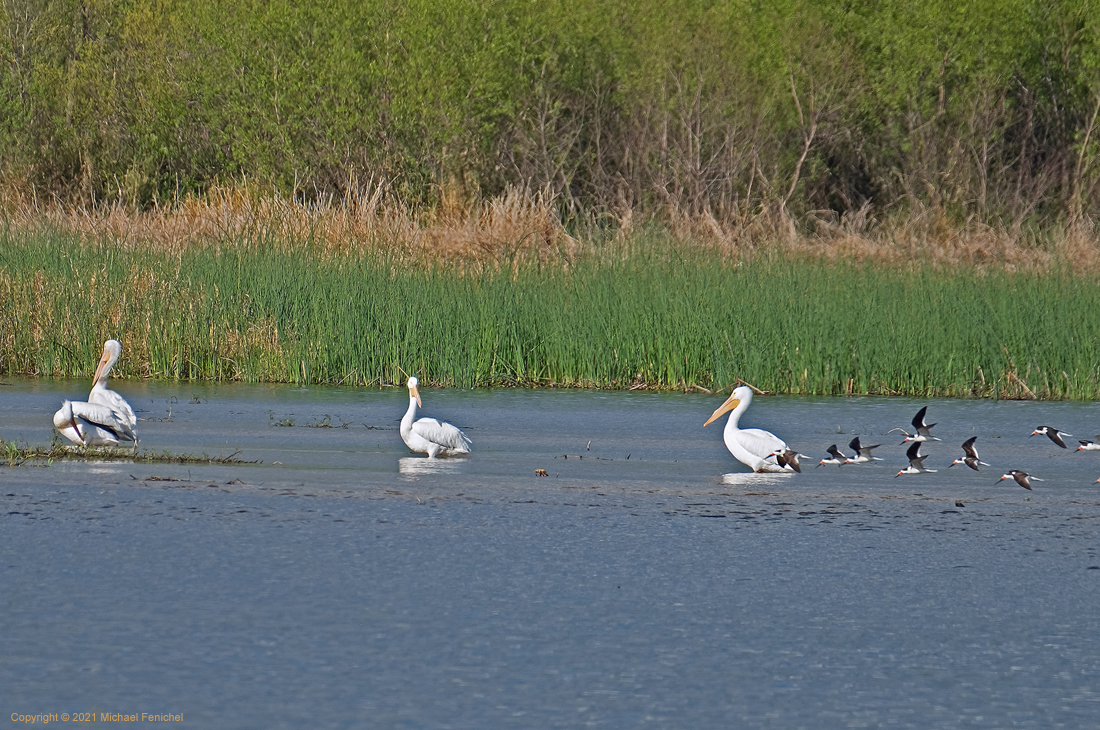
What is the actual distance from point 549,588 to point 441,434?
3555 millimetres

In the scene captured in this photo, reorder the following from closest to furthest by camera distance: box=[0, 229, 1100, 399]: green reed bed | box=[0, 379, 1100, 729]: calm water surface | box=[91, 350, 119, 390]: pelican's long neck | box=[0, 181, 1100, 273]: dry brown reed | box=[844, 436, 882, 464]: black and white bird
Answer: box=[0, 379, 1100, 729]: calm water surface < box=[844, 436, 882, 464]: black and white bird < box=[91, 350, 119, 390]: pelican's long neck < box=[0, 229, 1100, 399]: green reed bed < box=[0, 181, 1100, 273]: dry brown reed

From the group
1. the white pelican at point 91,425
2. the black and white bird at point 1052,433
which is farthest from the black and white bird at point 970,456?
the white pelican at point 91,425

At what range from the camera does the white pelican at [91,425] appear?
9617 mm

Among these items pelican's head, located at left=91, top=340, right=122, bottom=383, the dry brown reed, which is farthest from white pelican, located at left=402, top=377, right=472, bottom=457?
the dry brown reed

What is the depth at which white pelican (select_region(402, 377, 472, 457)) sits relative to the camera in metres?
9.64

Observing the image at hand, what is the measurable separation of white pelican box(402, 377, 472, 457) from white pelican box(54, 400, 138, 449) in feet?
5.50

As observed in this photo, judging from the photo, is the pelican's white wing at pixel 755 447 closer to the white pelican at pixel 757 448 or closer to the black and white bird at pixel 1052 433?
the white pelican at pixel 757 448

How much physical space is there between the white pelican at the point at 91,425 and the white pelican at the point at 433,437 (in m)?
1.68

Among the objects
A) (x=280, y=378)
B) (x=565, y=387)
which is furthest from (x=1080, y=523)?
(x=280, y=378)

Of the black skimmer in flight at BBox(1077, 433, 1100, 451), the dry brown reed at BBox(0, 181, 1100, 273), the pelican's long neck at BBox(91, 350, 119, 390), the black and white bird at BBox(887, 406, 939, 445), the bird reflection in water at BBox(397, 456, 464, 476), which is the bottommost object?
the bird reflection in water at BBox(397, 456, 464, 476)

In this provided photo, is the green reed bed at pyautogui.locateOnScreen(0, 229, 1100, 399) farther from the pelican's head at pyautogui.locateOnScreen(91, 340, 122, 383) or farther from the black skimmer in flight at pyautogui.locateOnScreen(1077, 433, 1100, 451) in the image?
the black skimmer in flight at pyautogui.locateOnScreen(1077, 433, 1100, 451)

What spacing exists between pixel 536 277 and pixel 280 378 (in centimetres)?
295

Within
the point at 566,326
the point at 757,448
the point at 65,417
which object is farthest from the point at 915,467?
the point at 566,326

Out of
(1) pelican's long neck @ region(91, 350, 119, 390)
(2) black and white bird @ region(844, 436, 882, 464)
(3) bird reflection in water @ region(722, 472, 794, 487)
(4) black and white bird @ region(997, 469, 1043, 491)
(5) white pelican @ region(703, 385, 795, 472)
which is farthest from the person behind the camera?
(1) pelican's long neck @ region(91, 350, 119, 390)
